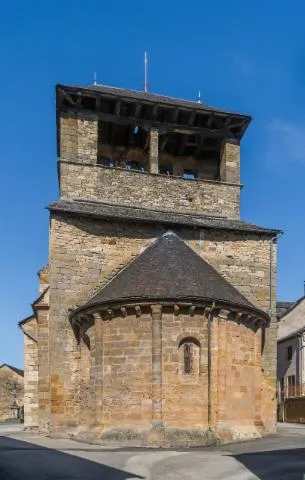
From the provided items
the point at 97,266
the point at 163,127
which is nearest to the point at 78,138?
the point at 163,127

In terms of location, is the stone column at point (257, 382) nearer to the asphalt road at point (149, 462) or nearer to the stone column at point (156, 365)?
the asphalt road at point (149, 462)

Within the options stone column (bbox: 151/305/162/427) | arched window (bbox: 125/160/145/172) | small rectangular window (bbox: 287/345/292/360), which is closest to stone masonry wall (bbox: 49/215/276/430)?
stone column (bbox: 151/305/162/427)

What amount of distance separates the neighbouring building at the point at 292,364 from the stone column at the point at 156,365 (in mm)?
14843

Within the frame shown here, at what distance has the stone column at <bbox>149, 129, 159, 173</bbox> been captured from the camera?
2225cm

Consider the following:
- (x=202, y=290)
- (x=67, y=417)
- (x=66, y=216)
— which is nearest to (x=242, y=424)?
(x=202, y=290)

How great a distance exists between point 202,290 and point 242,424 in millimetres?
4012

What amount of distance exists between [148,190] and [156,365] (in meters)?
7.96

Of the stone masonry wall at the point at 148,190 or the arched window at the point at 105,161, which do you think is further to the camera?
the arched window at the point at 105,161

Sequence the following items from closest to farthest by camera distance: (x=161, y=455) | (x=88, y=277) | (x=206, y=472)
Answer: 1. (x=206, y=472)
2. (x=161, y=455)
3. (x=88, y=277)

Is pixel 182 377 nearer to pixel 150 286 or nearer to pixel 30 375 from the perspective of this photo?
pixel 150 286

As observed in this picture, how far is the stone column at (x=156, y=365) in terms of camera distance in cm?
1561

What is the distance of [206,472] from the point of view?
10.8m

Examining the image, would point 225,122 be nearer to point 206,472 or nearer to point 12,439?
point 12,439

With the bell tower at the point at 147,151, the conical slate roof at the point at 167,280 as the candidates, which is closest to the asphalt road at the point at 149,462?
the conical slate roof at the point at 167,280
